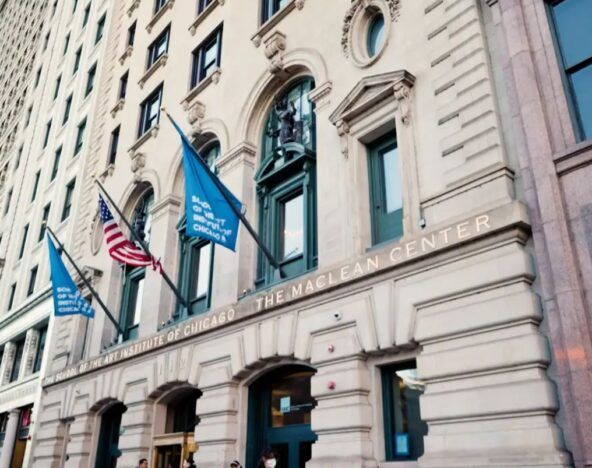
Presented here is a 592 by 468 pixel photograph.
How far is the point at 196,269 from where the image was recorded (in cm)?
1861

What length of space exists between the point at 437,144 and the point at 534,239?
3093mm

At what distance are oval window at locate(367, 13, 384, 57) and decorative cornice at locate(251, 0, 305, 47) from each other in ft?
10.5

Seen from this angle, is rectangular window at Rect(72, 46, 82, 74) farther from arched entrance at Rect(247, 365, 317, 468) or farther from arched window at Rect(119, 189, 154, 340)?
arched entrance at Rect(247, 365, 317, 468)

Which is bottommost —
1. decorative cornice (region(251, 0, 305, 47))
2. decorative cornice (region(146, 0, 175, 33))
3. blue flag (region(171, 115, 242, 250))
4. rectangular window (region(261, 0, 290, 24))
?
blue flag (region(171, 115, 242, 250))

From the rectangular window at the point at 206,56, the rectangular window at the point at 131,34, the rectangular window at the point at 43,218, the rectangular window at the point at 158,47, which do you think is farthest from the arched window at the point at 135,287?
the rectangular window at the point at 43,218

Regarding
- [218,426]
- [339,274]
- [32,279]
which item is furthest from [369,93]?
[32,279]

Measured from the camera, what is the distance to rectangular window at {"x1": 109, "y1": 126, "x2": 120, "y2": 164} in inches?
1038

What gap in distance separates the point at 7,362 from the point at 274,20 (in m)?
24.5

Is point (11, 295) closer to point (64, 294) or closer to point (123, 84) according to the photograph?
point (123, 84)

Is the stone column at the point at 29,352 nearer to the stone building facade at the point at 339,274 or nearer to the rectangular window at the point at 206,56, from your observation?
the stone building facade at the point at 339,274

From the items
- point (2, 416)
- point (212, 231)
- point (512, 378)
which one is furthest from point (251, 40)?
point (2, 416)

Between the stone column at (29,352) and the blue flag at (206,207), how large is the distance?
18889mm

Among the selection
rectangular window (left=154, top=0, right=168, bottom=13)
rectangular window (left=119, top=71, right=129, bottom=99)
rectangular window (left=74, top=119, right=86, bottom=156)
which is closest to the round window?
rectangular window (left=154, top=0, right=168, bottom=13)

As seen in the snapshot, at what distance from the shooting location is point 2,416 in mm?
29734
